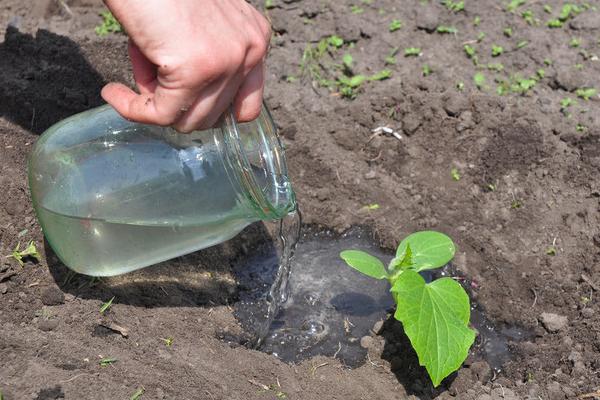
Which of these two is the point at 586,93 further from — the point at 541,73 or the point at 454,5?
the point at 454,5

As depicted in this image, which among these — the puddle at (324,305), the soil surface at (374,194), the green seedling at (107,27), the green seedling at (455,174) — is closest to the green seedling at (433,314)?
the soil surface at (374,194)

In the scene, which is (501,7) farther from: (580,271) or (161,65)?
(161,65)

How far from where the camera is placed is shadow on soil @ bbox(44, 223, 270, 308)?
8.64ft

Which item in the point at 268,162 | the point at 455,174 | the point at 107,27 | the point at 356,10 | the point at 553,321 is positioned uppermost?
the point at 268,162

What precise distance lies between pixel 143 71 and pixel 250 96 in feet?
0.91

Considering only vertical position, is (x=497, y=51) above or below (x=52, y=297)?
below

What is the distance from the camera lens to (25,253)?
8.55 feet

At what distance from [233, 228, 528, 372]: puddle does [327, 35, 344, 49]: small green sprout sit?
3.57 ft

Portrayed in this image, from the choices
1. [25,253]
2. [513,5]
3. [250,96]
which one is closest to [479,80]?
[513,5]

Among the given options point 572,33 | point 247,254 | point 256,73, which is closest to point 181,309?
point 247,254

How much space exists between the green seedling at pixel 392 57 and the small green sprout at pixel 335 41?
0.25 m

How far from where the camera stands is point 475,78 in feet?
12.0

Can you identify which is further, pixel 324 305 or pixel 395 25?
pixel 395 25

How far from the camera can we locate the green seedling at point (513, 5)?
13.1 ft
